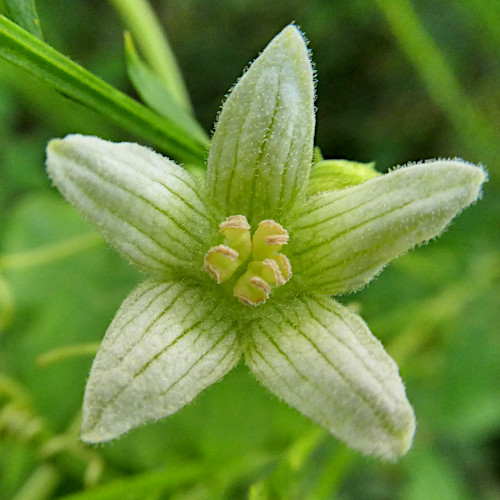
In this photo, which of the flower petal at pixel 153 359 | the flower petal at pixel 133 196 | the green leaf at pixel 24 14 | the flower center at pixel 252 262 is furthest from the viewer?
the flower center at pixel 252 262

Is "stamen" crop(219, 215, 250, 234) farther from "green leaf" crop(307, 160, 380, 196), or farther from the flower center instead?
"green leaf" crop(307, 160, 380, 196)

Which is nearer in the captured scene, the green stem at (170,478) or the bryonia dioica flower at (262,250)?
the bryonia dioica flower at (262,250)

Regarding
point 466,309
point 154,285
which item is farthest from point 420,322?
point 154,285

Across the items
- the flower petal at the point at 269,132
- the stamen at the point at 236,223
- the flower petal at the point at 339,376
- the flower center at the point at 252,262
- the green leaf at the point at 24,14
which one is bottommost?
the flower petal at the point at 339,376

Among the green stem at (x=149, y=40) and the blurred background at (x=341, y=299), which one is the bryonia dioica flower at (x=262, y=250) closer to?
the blurred background at (x=341, y=299)

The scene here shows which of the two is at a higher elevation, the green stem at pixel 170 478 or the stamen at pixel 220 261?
the stamen at pixel 220 261

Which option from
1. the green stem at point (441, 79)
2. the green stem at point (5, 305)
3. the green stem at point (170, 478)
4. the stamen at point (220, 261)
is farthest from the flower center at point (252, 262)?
the green stem at point (441, 79)

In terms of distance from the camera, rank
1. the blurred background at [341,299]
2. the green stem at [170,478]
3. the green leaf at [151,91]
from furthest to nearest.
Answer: the blurred background at [341,299] → the green stem at [170,478] → the green leaf at [151,91]
